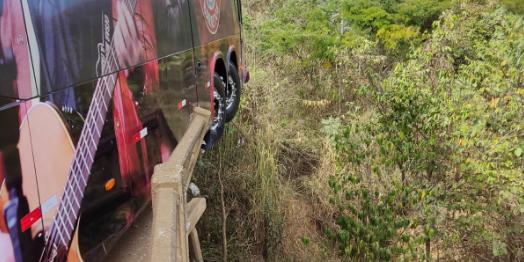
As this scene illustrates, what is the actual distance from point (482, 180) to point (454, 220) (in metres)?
0.73

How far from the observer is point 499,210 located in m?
6.55

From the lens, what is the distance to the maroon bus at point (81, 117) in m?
2.17

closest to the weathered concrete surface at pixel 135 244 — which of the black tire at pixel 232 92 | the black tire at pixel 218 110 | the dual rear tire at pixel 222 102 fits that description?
the dual rear tire at pixel 222 102

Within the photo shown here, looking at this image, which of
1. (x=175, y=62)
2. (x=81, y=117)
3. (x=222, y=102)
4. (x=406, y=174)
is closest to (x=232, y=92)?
(x=222, y=102)

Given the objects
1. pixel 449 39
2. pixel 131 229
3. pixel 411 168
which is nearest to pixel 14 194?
pixel 131 229

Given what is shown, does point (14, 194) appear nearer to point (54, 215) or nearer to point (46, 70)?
point (54, 215)

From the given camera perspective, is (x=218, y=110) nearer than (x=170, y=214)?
No

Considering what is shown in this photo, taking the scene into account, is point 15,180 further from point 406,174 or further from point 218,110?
point 406,174

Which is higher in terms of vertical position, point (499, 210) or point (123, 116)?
point (123, 116)

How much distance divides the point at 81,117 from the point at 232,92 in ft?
15.2

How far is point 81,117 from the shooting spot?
272 cm

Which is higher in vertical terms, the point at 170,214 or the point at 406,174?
the point at 170,214

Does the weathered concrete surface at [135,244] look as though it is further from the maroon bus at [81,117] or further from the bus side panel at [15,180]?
the bus side panel at [15,180]

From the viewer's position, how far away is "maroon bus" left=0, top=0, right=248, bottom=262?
2.17 meters
